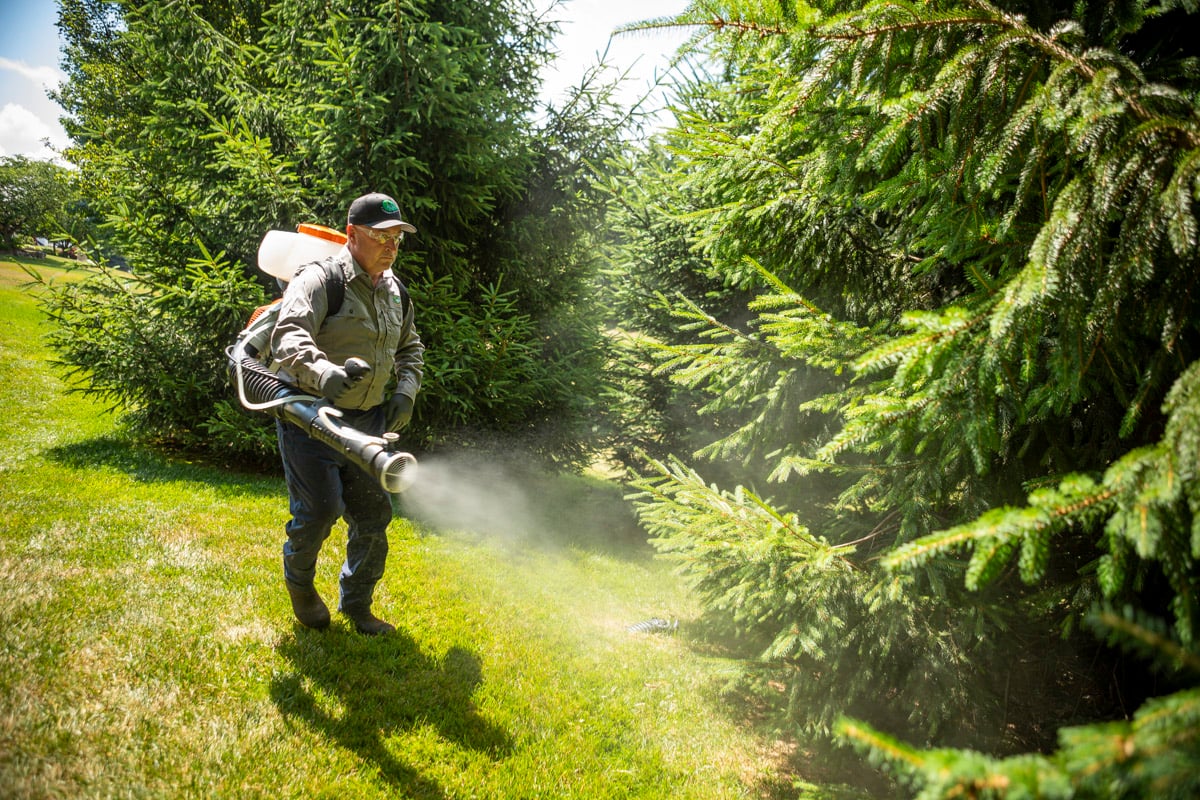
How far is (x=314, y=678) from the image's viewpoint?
125 inches

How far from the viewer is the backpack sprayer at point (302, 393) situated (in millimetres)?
2557

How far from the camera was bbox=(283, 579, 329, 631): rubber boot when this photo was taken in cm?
347

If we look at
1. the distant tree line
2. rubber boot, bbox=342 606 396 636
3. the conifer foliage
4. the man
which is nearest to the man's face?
the man

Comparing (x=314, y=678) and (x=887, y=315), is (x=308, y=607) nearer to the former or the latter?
(x=314, y=678)

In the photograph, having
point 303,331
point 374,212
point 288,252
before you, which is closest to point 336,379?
point 303,331

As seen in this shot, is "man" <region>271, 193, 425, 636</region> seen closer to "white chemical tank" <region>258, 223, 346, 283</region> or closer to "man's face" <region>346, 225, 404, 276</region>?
"man's face" <region>346, 225, 404, 276</region>

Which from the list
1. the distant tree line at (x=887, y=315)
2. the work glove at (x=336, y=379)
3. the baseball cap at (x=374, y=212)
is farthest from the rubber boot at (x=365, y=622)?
the baseball cap at (x=374, y=212)

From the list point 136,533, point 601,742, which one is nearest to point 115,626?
point 136,533

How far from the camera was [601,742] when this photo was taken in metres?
3.26

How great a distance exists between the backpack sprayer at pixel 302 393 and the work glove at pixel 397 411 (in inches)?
10.1

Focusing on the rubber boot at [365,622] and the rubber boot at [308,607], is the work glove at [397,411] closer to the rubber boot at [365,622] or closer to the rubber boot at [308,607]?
the rubber boot at [308,607]

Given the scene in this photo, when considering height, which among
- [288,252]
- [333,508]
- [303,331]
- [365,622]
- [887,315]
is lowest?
[365,622]

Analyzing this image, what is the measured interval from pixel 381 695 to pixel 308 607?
31.7 inches

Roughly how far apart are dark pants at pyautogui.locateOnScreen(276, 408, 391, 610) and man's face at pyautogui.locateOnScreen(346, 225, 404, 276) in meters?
0.94
